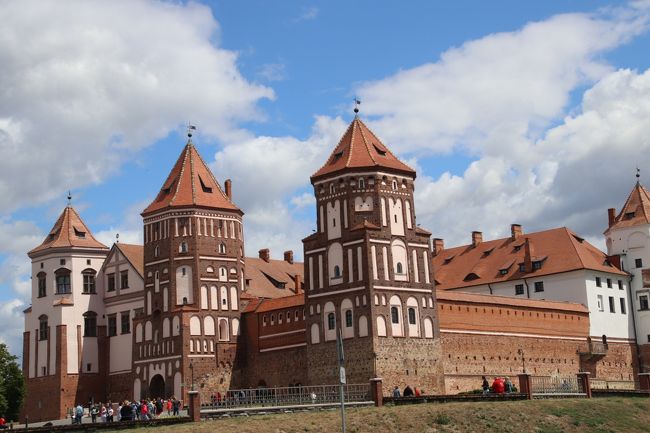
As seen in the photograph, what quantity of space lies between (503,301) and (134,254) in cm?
3041

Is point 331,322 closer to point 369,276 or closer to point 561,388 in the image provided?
point 369,276

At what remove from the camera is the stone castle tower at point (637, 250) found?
9000cm

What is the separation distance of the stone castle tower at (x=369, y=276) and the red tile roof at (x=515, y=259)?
17.7 meters

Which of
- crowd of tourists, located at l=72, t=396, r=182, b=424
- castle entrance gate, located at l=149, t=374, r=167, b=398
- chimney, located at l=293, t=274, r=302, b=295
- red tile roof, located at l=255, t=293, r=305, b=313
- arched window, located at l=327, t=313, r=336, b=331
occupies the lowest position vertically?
crowd of tourists, located at l=72, t=396, r=182, b=424

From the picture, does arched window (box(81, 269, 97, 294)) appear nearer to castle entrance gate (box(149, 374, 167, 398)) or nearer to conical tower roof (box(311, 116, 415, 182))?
castle entrance gate (box(149, 374, 167, 398))

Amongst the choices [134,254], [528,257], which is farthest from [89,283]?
[528,257]

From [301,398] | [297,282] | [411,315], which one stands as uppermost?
[297,282]

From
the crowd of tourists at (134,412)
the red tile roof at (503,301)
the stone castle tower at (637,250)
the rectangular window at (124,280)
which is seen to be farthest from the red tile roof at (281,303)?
the stone castle tower at (637,250)

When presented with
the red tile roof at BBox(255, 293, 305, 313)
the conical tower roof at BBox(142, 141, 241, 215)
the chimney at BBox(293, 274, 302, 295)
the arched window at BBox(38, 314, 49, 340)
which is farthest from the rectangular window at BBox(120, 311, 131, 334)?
the chimney at BBox(293, 274, 302, 295)

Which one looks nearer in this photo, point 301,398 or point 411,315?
point 301,398

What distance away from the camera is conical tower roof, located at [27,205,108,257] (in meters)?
84.8

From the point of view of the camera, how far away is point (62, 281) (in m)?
83.6

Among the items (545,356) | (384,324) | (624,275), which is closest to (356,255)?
(384,324)

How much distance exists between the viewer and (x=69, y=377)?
8075cm
